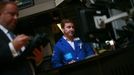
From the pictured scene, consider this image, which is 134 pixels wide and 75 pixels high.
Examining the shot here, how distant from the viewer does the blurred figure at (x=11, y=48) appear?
224 centimetres

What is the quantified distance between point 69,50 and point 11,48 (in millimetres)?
1459

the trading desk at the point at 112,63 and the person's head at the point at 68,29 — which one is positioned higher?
the trading desk at the point at 112,63

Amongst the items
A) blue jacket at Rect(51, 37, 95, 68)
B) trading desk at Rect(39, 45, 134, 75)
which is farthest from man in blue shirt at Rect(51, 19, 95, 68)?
trading desk at Rect(39, 45, 134, 75)

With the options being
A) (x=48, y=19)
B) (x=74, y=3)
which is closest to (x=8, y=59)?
(x=74, y=3)

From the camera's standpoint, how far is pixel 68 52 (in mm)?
3633

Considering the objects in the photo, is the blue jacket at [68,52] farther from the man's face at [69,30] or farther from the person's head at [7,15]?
the person's head at [7,15]

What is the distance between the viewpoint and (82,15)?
2371 mm

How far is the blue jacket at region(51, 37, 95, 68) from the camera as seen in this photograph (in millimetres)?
3551

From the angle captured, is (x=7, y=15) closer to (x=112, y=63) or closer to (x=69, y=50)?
(x=112, y=63)

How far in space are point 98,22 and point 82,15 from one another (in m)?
A: 0.13

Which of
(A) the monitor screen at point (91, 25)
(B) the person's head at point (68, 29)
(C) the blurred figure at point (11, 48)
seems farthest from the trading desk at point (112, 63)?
(B) the person's head at point (68, 29)

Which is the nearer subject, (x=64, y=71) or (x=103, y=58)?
(x=103, y=58)

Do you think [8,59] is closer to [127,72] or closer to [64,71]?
[64,71]


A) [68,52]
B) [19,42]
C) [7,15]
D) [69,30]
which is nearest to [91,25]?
[19,42]
